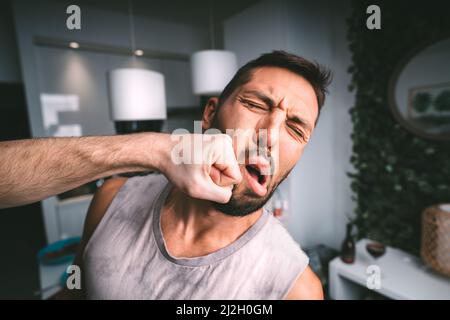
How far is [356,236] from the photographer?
1.98 m

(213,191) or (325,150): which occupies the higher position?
(213,191)

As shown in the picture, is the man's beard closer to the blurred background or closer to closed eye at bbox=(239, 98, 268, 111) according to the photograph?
closed eye at bbox=(239, 98, 268, 111)

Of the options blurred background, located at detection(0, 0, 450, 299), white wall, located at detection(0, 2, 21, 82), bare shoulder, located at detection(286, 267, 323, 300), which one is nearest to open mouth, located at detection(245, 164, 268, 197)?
bare shoulder, located at detection(286, 267, 323, 300)

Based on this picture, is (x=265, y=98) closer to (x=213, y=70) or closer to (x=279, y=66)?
(x=279, y=66)

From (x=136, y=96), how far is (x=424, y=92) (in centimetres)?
173

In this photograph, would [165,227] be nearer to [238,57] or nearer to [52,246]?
[238,57]

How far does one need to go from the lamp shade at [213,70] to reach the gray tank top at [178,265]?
512mm

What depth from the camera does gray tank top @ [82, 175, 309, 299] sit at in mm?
642

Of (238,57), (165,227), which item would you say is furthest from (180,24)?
(165,227)

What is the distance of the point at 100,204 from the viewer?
836 mm

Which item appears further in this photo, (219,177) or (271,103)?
(271,103)

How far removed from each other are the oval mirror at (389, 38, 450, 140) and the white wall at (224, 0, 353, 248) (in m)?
0.37

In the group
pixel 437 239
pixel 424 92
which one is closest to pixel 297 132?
pixel 437 239

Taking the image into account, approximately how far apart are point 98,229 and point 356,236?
77.9 inches
